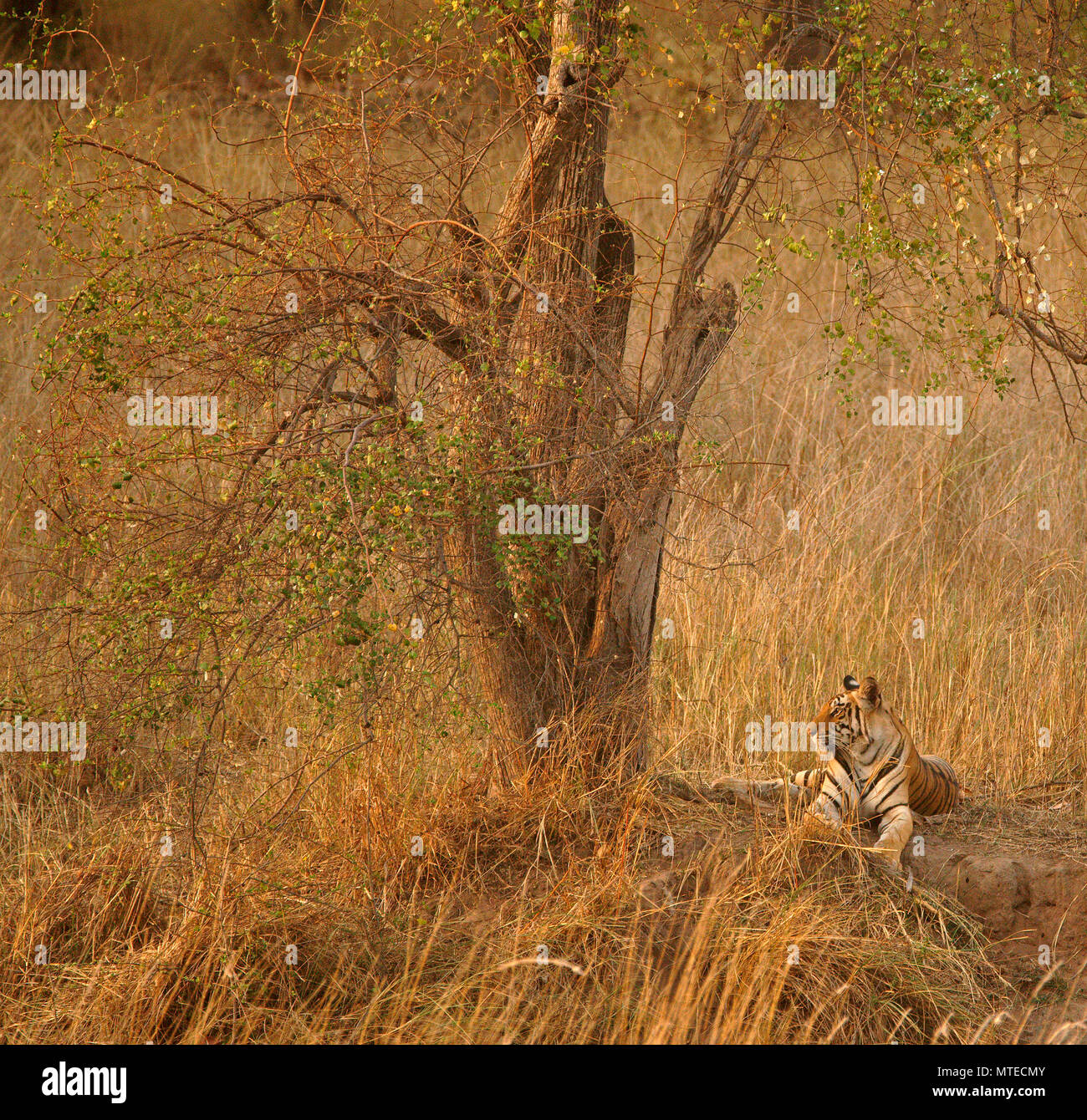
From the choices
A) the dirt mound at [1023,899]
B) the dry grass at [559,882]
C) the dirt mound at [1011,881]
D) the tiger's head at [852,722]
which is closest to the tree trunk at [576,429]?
the dry grass at [559,882]

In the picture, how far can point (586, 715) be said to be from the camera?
497cm

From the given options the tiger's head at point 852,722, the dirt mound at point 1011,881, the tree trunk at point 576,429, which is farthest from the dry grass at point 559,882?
the tiger's head at point 852,722

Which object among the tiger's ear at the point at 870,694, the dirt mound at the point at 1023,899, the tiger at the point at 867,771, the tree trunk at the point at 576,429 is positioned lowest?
the dirt mound at the point at 1023,899

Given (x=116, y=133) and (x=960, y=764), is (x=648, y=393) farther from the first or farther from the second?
(x=116, y=133)

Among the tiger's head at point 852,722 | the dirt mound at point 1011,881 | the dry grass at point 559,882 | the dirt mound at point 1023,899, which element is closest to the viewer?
the dry grass at point 559,882

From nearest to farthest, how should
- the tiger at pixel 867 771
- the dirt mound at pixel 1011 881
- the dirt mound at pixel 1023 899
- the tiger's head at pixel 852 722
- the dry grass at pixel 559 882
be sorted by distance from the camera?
the dry grass at pixel 559 882 < the dirt mound at pixel 1011 881 < the dirt mound at pixel 1023 899 < the tiger at pixel 867 771 < the tiger's head at pixel 852 722

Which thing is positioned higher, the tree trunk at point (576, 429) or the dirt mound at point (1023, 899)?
the tree trunk at point (576, 429)

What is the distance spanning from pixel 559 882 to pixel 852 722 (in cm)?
151

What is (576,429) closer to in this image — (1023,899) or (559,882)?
(559,882)

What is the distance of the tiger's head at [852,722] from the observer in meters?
5.05

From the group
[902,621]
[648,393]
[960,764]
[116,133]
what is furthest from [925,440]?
[116,133]

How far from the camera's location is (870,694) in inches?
198

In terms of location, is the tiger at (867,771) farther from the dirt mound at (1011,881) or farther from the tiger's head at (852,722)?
the dirt mound at (1011,881)

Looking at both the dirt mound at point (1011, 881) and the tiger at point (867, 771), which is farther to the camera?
the tiger at point (867, 771)
